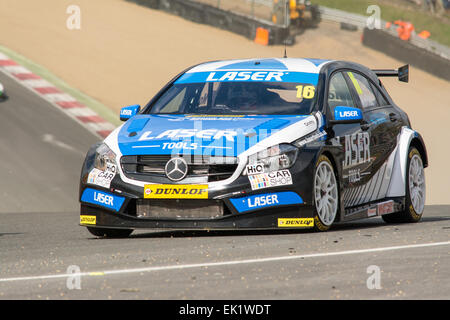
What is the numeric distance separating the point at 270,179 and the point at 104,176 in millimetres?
1422

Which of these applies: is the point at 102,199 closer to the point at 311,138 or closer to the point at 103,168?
the point at 103,168

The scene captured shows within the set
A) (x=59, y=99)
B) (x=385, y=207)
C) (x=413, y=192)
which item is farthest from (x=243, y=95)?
(x=59, y=99)

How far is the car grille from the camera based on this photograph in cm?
863

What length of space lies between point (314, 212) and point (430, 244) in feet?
3.80

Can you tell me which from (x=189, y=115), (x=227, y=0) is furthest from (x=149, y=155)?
(x=227, y=0)

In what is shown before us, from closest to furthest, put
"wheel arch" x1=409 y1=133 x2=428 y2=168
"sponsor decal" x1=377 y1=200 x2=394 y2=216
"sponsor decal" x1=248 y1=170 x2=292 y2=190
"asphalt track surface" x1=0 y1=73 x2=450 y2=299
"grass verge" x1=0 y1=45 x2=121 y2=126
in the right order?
1. "asphalt track surface" x1=0 y1=73 x2=450 y2=299
2. "sponsor decal" x1=248 y1=170 x2=292 y2=190
3. "sponsor decal" x1=377 y1=200 x2=394 y2=216
4. "wheel arch" x1=409 y1=133 x2=428 y2=168
5. "grass verge" x1=0 y1=45 x2=121 y2=126

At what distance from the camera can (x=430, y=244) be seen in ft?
26.1

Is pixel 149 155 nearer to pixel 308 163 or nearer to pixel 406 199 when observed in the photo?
pixel 308 163

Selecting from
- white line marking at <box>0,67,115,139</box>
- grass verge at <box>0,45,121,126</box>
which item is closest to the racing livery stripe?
white line marking at <box>0,67,115,139</box>

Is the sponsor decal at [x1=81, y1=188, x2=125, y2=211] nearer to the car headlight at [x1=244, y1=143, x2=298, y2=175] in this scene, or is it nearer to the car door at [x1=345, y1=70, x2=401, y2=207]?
the car headlight at [x1=244, y1=143, x2=298, y2=175]

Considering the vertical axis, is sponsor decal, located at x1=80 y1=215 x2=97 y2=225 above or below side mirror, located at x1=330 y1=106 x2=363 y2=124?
below

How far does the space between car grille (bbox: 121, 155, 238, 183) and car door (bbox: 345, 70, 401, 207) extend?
1.54 metres

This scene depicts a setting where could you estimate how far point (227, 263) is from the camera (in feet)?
22.6

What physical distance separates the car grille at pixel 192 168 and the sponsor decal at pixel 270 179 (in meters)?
0.20
